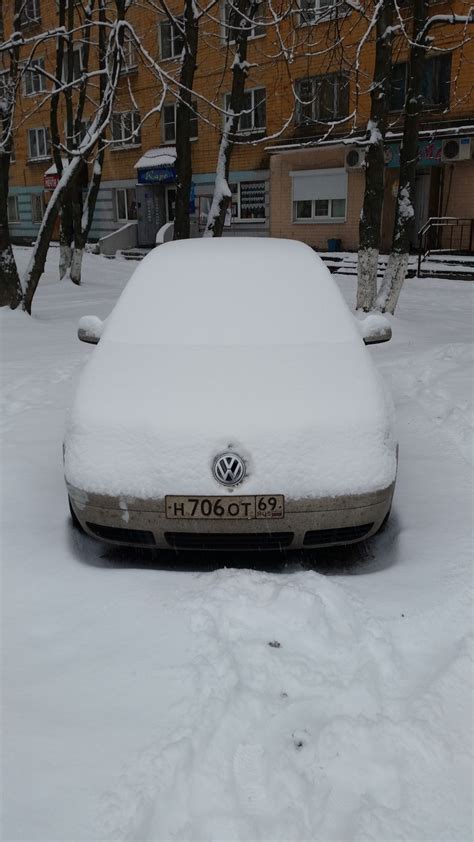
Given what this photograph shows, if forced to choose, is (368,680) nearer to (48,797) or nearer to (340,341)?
(48,797)

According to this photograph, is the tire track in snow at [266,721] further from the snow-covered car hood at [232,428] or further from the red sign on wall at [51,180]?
the red sign on wall at [51,180]

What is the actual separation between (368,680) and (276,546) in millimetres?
789


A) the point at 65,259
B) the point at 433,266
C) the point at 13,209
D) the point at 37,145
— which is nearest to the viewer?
the point at 65,259

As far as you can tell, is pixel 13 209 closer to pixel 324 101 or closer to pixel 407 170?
pixel 324 101

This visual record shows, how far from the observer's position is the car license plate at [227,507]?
9.65 ft

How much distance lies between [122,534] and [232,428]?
2.31ft

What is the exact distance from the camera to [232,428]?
9.87ft

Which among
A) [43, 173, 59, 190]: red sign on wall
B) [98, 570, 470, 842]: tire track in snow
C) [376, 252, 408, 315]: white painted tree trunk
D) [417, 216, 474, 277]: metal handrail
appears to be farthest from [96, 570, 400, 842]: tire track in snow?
[43, 173, 59, 190]: red sign on wall

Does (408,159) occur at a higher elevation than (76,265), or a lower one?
higher

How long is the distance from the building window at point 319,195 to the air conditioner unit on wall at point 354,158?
53 cm

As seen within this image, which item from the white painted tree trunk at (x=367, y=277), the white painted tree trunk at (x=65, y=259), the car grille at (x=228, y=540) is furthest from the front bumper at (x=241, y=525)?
the white painted tree trunk at (x=65, y=259)

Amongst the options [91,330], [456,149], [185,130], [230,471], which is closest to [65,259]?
[185,130]

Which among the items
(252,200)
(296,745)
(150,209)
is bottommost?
(296,745)

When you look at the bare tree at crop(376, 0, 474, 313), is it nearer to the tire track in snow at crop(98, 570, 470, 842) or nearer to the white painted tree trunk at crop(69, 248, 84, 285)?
the white painted tree trunk at crop(69, 248, 84, 285)
